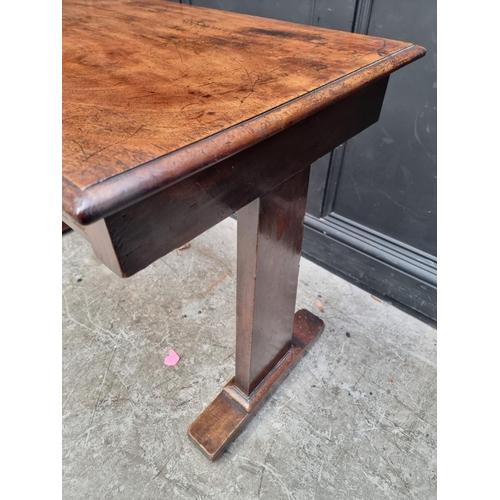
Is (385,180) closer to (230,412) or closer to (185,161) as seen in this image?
(230,412)

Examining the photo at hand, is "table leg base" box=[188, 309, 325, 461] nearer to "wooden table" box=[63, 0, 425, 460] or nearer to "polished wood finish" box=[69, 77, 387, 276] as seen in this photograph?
"wooden table" box=[63, 0, 425, 460]

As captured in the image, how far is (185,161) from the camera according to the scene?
1.30ft

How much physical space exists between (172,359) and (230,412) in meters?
0.27

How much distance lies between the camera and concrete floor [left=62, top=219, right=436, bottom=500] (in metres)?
0.93

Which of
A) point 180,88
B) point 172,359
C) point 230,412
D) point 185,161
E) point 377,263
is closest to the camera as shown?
point 185,161

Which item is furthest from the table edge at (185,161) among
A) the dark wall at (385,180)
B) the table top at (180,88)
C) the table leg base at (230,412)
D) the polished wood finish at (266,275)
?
the table leg base at (230,412)

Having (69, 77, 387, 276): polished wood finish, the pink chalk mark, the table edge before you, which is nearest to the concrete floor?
the pink chalk mark

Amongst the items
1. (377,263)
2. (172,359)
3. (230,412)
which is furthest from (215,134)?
(377,263)

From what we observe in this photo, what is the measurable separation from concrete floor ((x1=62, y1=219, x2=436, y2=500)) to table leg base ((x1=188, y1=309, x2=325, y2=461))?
46mm

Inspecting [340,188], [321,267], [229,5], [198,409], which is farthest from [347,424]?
[229,5]

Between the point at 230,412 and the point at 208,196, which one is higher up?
the point at 208,196

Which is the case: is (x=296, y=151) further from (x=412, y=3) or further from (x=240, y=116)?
(x=412, y=3)

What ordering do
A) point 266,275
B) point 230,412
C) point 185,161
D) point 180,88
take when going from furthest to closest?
point 230,412 < point 266,275 < point 180,88 < point 185,161

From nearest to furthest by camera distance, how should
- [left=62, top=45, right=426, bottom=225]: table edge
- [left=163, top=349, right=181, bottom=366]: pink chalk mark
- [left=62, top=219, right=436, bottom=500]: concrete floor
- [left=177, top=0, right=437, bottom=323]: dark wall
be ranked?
[left=62, top=45, right=426, bottom=225]: table edge, [left=62, top=219, right=436, bottom=500]: concrete floor, [left=177, top=0, right=437, bottom=323]: dark wall, [left=163, top=349, right=181, bottom=366]: pink chalk mark
